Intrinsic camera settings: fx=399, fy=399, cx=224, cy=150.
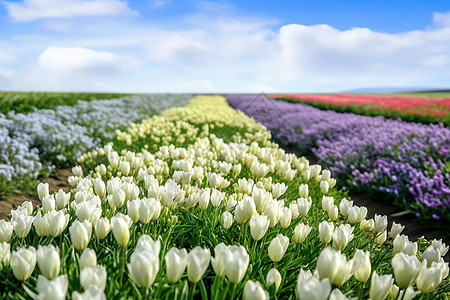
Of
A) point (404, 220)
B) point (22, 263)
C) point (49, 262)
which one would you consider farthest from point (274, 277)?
point (404, 220)

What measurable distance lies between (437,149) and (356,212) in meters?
5.65

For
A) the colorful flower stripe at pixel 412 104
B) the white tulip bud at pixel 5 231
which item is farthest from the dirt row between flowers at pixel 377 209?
the colorful flower stripe at pixel 412 104

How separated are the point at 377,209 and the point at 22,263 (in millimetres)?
6196

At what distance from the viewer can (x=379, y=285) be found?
1659 millimetres

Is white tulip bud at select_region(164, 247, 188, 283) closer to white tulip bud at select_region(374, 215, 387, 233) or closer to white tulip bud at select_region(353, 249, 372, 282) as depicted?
white tulip bud at select_region(353, 249, 372, 282)

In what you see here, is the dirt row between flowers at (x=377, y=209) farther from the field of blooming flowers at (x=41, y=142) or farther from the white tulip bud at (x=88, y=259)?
the white tulip bud at (x=88, y=259)

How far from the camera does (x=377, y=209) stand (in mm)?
6762

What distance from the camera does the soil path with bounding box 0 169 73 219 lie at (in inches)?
223

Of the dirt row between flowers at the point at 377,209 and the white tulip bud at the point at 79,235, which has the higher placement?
the white tulip bud at the point at 79,235

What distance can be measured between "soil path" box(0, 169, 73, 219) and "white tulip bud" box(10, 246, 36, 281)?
11.0ft

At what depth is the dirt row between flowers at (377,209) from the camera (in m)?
5.60

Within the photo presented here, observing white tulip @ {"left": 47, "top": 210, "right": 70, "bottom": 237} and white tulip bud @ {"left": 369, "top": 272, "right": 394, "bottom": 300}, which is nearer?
white tulip bud @ {"left": 369, "top": 272, "right": 394, "bottom": 300}

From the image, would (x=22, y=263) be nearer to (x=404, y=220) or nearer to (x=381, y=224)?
(x=381, y=224)

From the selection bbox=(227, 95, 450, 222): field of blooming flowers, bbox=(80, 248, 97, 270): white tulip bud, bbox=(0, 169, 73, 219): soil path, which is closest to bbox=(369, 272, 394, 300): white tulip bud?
bbox=(80, 248, 97, 270): white tulip bud
